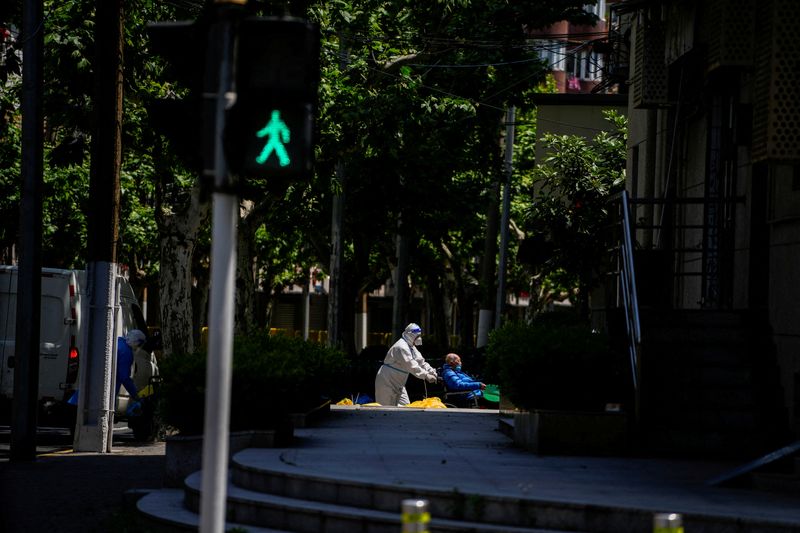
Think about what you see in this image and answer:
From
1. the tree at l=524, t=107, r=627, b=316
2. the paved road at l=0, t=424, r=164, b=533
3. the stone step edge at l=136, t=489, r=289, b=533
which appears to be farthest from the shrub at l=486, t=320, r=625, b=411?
the tree at l=524, t=107, r=627, b=316

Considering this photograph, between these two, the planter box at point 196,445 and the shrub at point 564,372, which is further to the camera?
the shrub at point 564,372

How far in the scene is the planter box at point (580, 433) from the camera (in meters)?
12.5

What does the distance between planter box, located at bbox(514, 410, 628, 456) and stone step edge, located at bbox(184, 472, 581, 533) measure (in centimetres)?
299

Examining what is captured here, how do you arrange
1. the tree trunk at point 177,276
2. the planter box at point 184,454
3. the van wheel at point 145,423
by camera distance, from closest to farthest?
the planter box at point 184,454
the van wheel at point 145,423
the tree trunk at point 177,276

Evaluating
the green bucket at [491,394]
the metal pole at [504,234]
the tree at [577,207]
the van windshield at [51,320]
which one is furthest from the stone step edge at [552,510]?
the metal pole at [504,234]

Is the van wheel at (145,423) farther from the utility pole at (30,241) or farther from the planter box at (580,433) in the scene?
the planter box at (580,433)

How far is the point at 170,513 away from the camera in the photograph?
34.9 feet

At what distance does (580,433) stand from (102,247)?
7.05 metres

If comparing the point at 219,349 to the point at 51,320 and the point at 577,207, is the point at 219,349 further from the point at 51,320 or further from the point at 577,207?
the point at 577,207

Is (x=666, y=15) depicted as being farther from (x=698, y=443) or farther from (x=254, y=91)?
(x=254, y=91)

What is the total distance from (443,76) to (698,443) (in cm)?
1701

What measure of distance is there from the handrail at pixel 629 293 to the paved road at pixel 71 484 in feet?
14.7

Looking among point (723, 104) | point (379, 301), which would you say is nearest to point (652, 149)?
point (723, 104)

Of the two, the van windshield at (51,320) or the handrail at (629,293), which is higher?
the handrail at (629,293)
